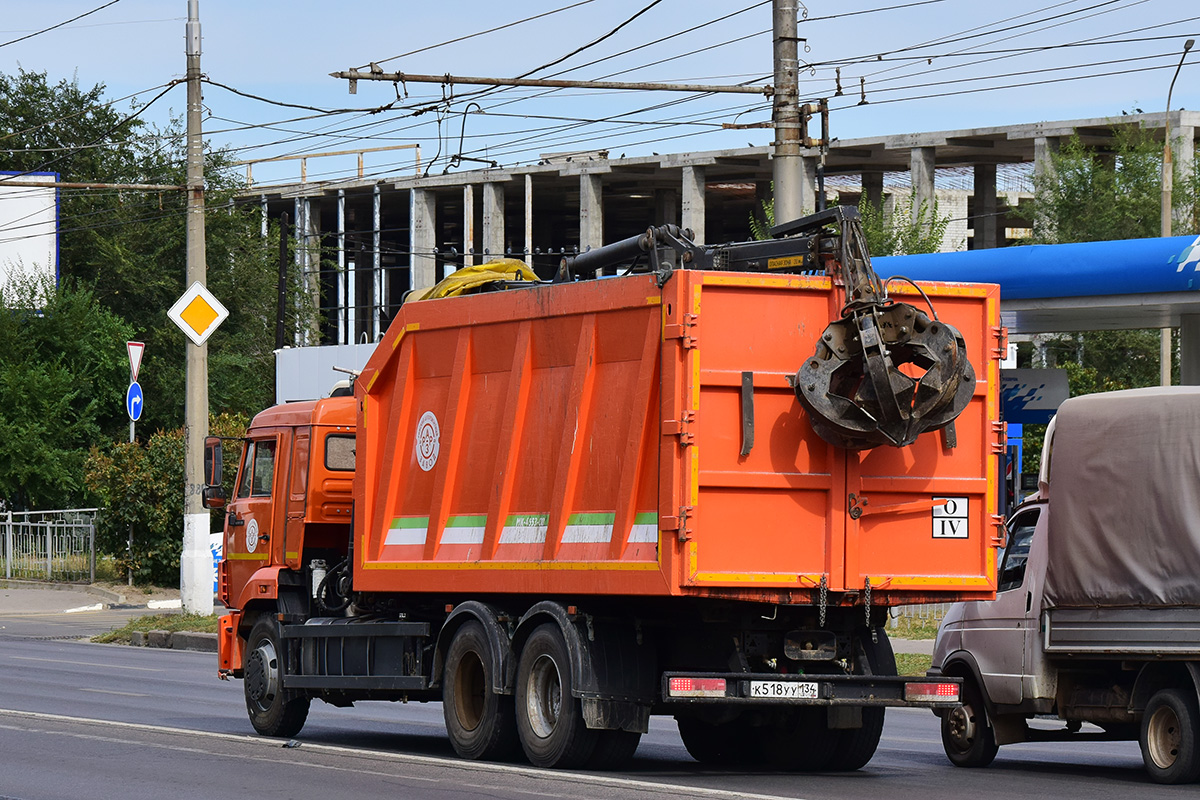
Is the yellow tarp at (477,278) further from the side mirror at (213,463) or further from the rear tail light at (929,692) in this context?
the rear tail light at (929,692)

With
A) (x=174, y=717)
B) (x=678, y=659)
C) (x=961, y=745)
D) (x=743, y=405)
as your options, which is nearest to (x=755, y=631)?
(x=678, y=659)

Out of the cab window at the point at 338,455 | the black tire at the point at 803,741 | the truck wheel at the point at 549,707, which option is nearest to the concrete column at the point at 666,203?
the cab window at the point at 338,455

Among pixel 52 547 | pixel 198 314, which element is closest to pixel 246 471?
pixel 198 314

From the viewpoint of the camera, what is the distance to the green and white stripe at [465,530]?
12.4 metres

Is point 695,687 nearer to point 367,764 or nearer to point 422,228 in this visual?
point 367,764

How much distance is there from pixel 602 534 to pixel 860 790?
220 centimetres

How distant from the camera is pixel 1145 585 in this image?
11.9 m

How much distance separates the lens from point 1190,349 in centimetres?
2389

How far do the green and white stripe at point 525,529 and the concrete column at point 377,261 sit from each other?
168ft

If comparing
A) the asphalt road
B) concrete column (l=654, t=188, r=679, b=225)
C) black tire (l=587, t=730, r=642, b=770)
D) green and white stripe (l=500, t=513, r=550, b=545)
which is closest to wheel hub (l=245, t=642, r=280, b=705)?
the asphalt road

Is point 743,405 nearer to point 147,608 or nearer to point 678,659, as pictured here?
point 678,659

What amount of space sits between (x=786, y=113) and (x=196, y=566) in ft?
44.1

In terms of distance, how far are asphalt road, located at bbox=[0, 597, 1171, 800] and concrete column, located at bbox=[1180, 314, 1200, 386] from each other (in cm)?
777

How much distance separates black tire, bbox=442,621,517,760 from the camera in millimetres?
11903
